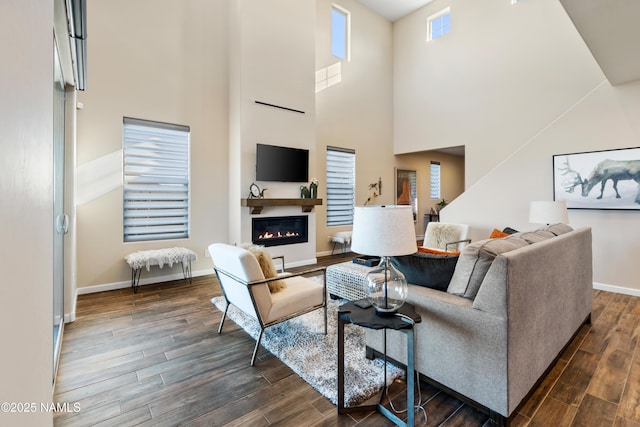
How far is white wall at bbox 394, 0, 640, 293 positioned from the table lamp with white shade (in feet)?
13.7

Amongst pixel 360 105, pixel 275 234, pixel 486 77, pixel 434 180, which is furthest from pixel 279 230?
pixel 434 180

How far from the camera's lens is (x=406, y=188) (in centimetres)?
826

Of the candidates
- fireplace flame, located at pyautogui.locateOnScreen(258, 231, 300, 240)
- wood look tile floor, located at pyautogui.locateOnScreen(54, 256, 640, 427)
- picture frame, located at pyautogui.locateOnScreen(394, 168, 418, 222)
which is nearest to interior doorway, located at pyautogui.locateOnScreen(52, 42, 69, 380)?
wood look tile floor, located at pyautogui.locateOnScreen(54, 256, 640, 427)

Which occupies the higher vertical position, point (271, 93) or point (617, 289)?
point (271, 93)

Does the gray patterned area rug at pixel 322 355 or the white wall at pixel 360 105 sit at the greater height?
the white wall at pixel 360 105

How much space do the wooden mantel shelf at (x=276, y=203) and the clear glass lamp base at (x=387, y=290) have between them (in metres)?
3.45

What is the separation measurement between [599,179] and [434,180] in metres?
4.94

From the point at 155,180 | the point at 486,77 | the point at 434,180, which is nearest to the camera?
the point at 155,180

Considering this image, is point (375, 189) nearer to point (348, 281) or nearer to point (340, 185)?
point (340, 185)

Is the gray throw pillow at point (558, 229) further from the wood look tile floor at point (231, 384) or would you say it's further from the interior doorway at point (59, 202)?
the interior doorway at point (59, 202)

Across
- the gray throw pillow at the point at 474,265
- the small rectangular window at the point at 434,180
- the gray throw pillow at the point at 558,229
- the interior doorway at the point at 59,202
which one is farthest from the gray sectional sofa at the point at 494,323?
the small rectangular window at the point at 434,180

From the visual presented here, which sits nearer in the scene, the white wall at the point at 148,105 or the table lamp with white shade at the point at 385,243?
the table lamp with white shade at the point at 385,243

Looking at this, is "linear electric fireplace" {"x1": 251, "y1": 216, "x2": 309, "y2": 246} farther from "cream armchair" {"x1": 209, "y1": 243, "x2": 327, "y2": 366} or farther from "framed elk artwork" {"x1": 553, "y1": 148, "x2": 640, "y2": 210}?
"framed elk artwork" {"x1": 553, "y1": 148, "x2": 640, "y2": 210}

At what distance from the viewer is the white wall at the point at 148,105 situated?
4.04 m
